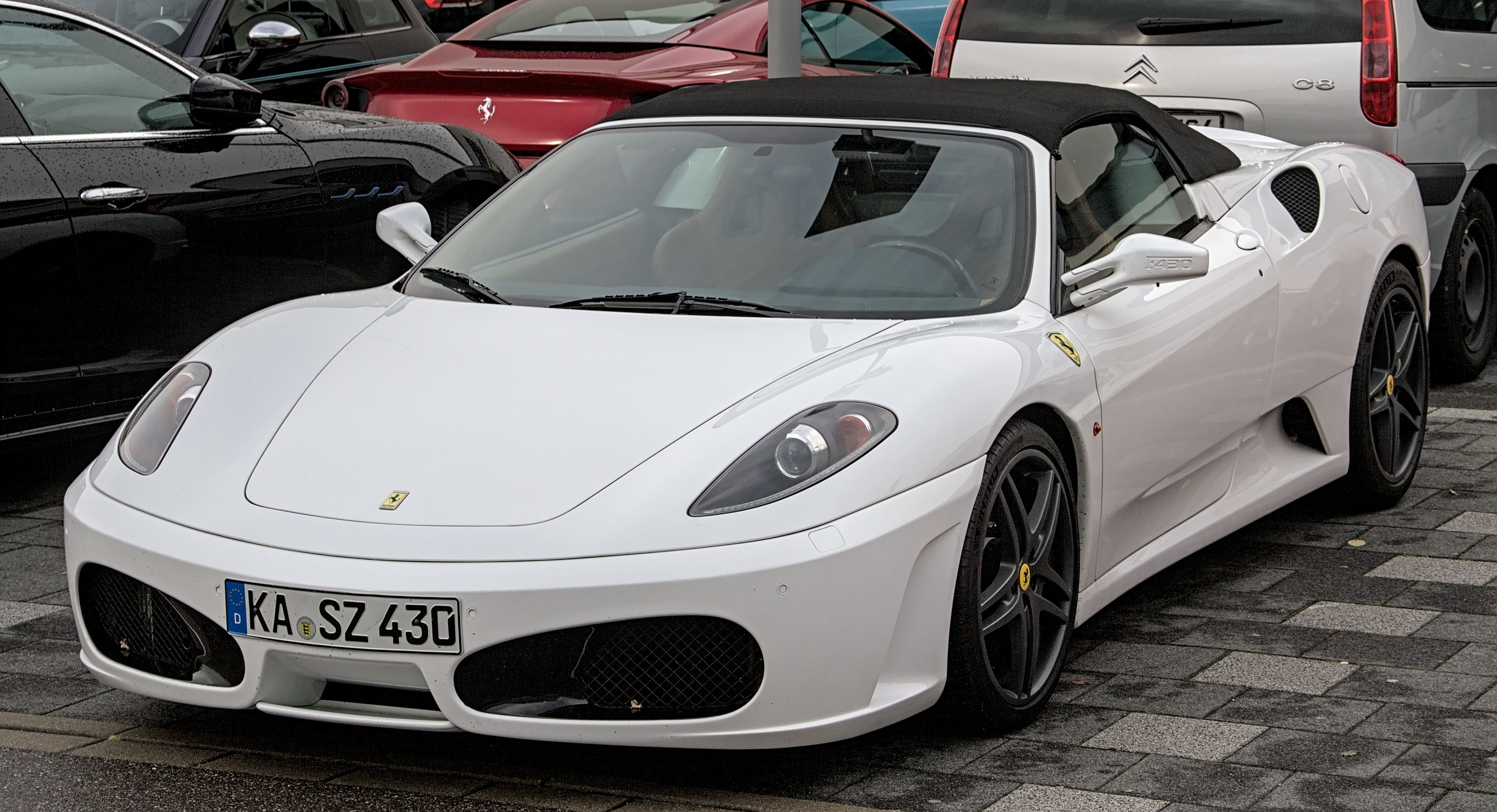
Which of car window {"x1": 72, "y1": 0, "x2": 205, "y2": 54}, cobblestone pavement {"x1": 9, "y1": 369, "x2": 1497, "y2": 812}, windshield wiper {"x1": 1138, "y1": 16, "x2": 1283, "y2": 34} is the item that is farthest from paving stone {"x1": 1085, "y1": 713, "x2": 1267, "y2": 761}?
car window {"x1": 72, "y1": 0, "x2": 205, "y2": 54}

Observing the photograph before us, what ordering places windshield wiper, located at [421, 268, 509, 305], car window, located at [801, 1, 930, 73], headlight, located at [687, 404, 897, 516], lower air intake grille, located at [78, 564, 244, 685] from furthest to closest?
car window, located at [801, 1, 930, 73]
windshield wiper, located at [421, 268, 509, 305]
lower air intake grille, located at [78, 564, 244, 685]
headlight, located at [687, 404, 897, 516]

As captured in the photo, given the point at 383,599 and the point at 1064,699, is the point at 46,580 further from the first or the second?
the point at 1064,699

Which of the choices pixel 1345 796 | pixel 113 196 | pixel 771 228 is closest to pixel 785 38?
pixel 113 196

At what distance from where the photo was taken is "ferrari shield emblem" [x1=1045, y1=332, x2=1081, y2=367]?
4.01 m

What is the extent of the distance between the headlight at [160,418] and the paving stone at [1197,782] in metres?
2.03

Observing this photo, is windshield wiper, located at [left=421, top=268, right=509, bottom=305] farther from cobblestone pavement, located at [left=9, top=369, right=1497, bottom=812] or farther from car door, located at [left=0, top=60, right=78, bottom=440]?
car door, located at [left=0, top=60, right=78, bottom=440]

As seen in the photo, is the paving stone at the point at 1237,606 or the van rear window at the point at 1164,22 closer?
the paving stone at the point at 1237,606

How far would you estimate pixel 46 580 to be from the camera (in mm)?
5113

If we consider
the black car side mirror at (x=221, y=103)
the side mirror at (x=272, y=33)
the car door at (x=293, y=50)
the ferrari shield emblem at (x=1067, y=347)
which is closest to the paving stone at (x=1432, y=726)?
the ferrari shield emblem at (x=1067, y=347)

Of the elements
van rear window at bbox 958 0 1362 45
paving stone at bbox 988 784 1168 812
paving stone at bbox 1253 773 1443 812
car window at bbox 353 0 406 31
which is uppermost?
van rear window at bbox 958 0 1362 45

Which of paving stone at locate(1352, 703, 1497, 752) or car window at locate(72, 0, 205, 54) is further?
car window at locate(72, 0, 205, 54)

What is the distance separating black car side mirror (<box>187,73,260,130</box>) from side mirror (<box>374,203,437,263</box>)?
5.60ft

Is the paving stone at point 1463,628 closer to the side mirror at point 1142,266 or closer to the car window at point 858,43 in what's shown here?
the side mirror at point 1142,266

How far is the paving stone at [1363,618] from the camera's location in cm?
457
